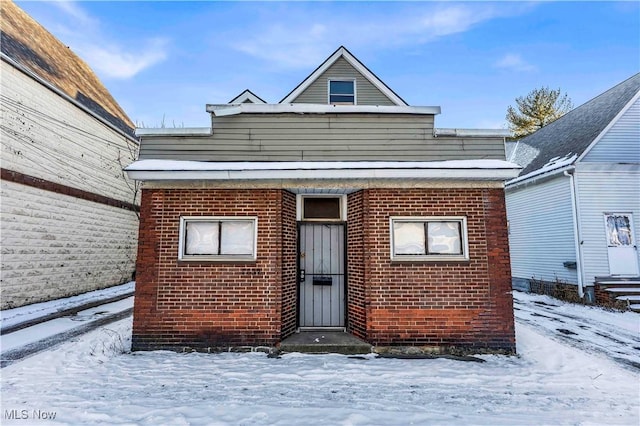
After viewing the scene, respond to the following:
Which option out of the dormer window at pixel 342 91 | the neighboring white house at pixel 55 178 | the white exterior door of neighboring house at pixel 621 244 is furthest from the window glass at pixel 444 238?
the neighboring white house at pixel 55 178

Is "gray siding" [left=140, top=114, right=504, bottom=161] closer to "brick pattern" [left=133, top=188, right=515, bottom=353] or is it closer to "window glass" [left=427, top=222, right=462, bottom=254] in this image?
"brick pattern" [left=133, top=188, right=515, bottom=353]

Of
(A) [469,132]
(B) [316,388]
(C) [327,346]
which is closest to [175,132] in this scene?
(C) [327,346]

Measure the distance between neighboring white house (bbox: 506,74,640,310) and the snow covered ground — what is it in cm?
599

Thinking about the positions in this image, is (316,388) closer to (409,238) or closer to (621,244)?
(409,238)

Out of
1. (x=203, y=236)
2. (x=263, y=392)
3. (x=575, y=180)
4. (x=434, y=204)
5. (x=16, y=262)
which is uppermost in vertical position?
(x=575, y=180)

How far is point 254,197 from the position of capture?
634 cm

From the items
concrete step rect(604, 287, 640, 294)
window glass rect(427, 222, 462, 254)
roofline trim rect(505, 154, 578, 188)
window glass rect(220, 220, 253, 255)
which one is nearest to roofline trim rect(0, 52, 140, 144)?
window glass rect(220, 220, 253, 255)

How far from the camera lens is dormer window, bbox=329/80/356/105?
11.0 metres

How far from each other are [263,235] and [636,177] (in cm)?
1387

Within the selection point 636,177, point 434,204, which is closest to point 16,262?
point 434,204

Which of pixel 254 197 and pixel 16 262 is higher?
pixel 254 197

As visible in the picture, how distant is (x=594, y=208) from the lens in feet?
37.9

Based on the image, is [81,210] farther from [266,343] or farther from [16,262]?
[266,343]

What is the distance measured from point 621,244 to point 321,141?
11.9 meters
